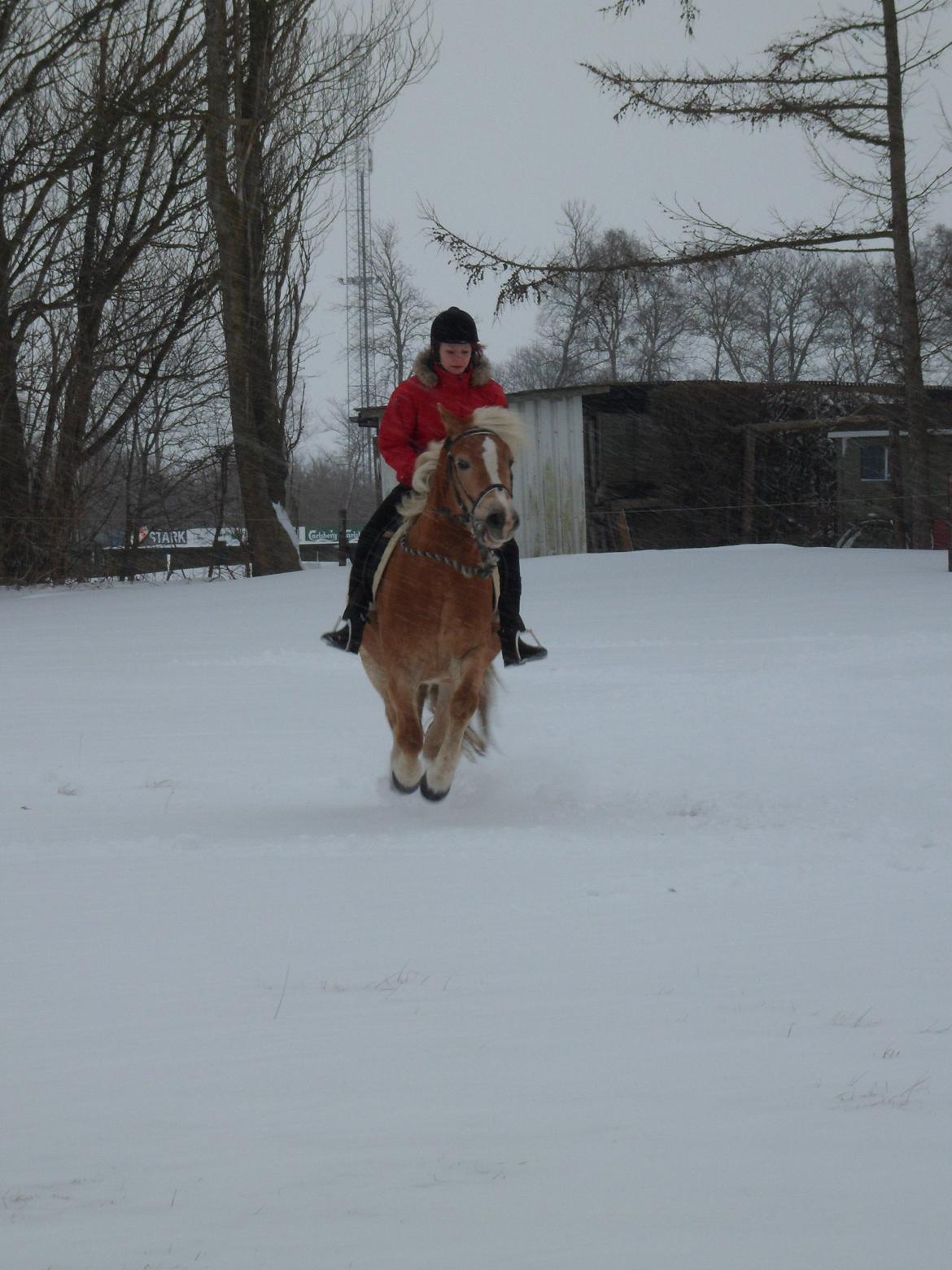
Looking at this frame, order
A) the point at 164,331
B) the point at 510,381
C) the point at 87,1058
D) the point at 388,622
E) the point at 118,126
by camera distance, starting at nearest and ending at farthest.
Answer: the point at 87,1058 → the point at 388,622 → the point at 118,126 → the point at 164,331 → the point at 510,381

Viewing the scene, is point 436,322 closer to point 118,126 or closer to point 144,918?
point 144,918

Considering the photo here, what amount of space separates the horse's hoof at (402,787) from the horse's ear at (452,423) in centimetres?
168

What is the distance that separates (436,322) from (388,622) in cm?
143

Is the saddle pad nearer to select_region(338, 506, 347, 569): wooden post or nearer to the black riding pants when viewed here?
the black riding pants

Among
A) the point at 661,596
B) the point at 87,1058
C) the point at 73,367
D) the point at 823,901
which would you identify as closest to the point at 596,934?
the point at 823,901

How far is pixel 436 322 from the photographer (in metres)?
6.29

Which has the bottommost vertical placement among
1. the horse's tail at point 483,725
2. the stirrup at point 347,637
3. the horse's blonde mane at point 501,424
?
the horse's tail at point 483,725

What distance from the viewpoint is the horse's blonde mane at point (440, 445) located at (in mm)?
5867

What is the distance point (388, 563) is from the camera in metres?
6.40

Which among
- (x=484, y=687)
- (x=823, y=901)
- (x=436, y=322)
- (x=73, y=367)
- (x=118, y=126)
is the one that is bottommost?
(x=823, y=901)

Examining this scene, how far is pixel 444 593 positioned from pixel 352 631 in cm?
83

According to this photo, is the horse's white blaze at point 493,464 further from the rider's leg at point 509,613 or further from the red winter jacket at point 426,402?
the rider's leg at point 509,613

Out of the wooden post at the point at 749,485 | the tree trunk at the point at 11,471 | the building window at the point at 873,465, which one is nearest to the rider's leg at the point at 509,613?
the tree trunk at the point at 11,471

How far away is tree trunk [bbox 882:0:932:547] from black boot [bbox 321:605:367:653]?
16.0 m
